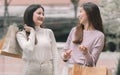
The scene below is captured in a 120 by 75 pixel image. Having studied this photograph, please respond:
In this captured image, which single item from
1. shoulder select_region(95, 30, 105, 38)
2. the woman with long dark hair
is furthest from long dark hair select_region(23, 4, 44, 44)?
shoulder select_region(95, 30, 105, 38)

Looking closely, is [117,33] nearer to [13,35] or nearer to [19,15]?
[19,15]

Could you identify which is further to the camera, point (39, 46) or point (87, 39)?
point (39, 46)

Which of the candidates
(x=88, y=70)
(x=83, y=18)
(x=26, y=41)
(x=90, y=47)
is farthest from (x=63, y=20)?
(x=88, y=70)

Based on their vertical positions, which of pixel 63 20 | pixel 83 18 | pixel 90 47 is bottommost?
pixel 63 20

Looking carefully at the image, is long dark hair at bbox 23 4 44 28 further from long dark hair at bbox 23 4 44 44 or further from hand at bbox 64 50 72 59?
hand at bbox 64 50 72 59

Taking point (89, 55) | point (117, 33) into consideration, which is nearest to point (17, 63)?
point (117, 33)

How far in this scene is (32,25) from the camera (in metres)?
5.53

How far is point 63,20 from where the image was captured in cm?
1923

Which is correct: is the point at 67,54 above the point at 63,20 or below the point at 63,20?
above

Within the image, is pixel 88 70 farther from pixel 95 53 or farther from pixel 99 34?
pixel 99 34

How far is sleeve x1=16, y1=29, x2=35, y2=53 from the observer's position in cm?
535

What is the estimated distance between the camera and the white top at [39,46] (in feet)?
17.6

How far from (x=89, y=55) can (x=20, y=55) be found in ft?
3.07

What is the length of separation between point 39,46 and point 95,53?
631 millimetres
